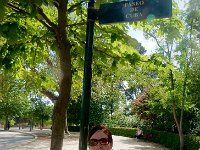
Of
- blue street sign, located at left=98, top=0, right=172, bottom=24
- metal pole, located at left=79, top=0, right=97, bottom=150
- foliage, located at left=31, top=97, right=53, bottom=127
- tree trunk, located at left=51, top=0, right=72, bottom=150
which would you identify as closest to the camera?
blue street sign, located at left=98, top=0, right=172, bottom=24

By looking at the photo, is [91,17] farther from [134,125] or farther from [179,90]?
[134,125]

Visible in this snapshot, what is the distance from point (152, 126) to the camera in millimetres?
35938

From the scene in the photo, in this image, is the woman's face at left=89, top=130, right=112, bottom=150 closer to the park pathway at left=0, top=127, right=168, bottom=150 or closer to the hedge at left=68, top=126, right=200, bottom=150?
the park pathway at left=0, top=127, right=168, bottom=150

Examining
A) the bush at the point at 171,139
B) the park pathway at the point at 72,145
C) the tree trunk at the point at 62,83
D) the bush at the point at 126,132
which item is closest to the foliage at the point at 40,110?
the bush at the point at 126,132

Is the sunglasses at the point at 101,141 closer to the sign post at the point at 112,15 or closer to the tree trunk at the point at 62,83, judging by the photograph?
the sign post at the point at 112,15

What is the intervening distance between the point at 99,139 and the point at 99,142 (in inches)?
1.1

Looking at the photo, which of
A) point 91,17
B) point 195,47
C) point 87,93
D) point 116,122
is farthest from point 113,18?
point 116,122

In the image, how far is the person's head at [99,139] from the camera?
335 centimetres

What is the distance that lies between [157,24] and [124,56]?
3.78ft

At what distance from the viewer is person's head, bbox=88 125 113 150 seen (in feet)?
11.0

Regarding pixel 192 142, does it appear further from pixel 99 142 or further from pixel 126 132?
pixel 99 142

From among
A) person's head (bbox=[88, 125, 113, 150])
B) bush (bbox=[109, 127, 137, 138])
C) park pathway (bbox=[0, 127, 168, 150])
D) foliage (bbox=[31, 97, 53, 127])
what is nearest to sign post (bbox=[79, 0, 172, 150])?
person's head (bbox=[88, 125, 113, 150])

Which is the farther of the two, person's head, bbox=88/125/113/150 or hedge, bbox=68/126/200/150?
hedge, bbox=68/126/200/150

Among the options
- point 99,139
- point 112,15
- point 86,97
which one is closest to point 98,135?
point 99,139
